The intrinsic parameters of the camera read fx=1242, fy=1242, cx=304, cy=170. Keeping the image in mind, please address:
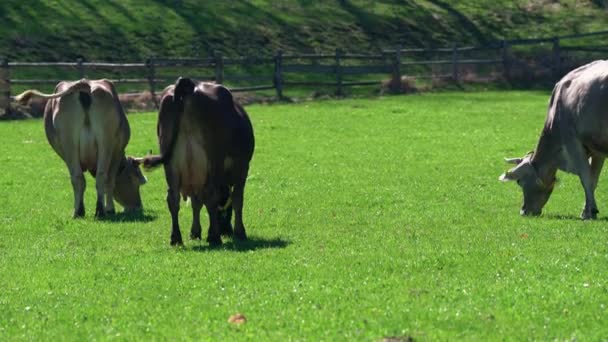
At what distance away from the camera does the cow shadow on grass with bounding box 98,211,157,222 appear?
1733 centimetres

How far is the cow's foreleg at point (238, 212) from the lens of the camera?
576 inches

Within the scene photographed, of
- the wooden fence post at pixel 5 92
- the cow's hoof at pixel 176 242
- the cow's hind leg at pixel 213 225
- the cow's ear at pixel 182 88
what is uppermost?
the cow's ear at pixel 182 88

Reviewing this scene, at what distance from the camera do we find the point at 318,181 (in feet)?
71.6

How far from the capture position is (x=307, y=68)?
45.1 meters

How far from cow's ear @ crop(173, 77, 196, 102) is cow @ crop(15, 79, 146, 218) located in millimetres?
3619

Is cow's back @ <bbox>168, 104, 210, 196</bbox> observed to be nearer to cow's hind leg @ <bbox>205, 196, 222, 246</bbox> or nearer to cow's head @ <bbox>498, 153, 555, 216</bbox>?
cow's hind leg @ <bbox>205, 196, 222, 246</bbox>

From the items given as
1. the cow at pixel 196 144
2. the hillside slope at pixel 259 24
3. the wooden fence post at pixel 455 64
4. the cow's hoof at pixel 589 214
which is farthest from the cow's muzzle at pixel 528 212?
the wooden fence post at pixel 455 64

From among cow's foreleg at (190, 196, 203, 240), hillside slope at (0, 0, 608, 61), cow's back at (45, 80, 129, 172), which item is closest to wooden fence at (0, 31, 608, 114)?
hillside slope at (0, 0, 608, 61)

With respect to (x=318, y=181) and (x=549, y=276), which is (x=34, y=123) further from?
(x=549, y=276)

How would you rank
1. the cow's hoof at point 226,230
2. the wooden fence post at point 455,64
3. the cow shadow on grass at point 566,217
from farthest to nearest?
the wooden fence post at point 455,64 → the cow shadow on grass at point 566,217 → the cow's hoof at point 226,230

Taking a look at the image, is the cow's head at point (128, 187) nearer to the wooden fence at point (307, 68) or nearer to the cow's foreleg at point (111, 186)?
the cow's foreleg at point (111, 186)

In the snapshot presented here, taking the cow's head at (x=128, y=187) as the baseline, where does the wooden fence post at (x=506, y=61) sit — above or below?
below

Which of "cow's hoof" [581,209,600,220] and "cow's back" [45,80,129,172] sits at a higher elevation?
"cow's back" [45,80,129,172]

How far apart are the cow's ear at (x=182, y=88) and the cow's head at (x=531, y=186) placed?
18.9ft
